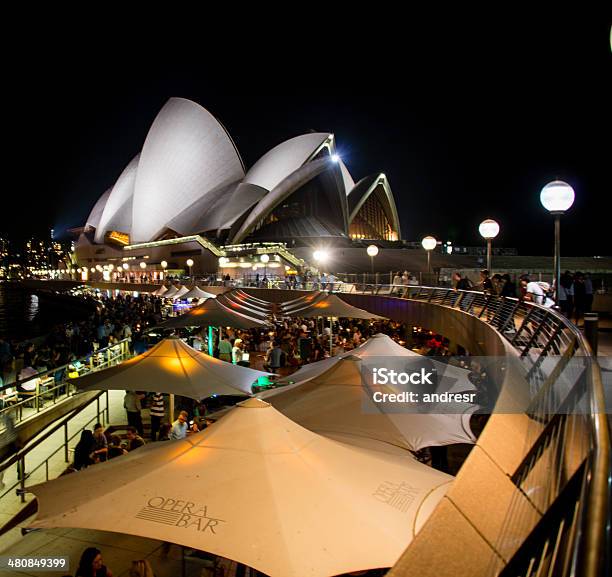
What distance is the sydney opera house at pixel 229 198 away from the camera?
5062 centimetres

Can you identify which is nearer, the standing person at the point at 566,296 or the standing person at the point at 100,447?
the standing person at the point at 100,447

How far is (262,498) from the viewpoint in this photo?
301cm

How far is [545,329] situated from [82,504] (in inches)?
176

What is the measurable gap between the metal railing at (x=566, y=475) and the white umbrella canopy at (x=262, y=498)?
0.88 metres

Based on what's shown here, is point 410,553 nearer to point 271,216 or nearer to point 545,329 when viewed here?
point 545,329

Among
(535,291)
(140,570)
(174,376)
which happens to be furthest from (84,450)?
(535,291)

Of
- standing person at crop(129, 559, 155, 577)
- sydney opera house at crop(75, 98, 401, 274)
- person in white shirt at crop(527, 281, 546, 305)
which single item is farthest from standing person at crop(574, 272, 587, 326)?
sydney opera house at crop(75, 98, 401, 274)

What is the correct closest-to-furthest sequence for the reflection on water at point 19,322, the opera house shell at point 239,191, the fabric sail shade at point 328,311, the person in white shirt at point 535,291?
the person in white shirt at point 535,291 → the fabric sail shade at point 328,311 → the reflection on water at point 19,322 → the opera house shell at point 239,191

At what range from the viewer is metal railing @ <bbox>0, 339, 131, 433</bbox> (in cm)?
731

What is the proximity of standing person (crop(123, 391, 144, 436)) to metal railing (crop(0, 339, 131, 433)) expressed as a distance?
107cm

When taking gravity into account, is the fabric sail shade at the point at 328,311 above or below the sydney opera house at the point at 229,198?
below

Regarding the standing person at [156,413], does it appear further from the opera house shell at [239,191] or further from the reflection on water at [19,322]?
the opera house shell at [239,191]

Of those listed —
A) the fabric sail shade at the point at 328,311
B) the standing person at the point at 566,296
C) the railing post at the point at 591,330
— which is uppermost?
the railing post at the point at 591,330

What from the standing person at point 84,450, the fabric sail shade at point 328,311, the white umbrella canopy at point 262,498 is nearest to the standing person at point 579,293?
the fabric sail shade at point 328,311
